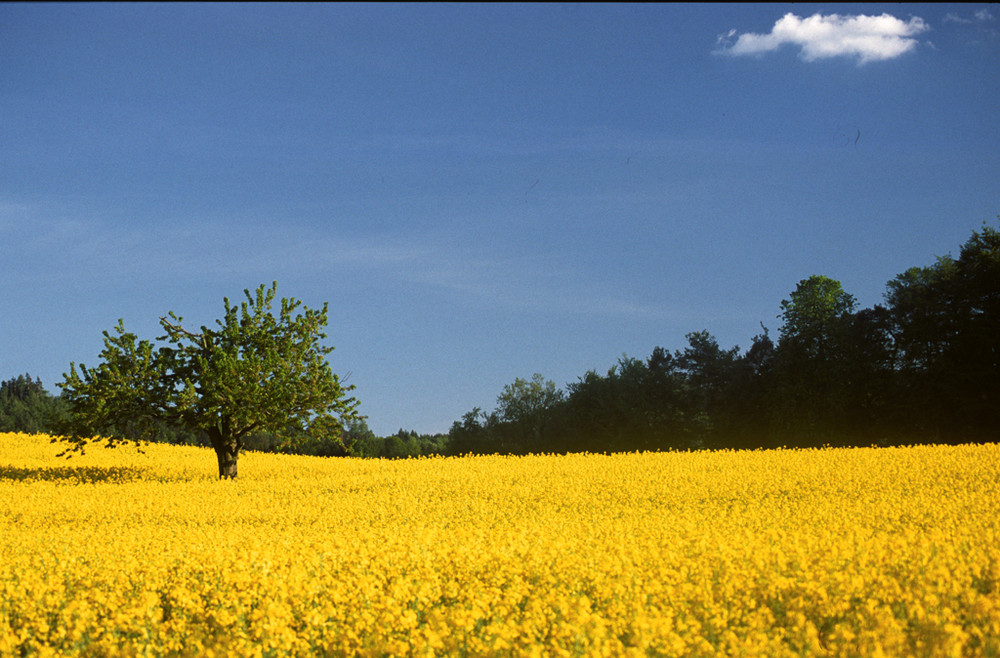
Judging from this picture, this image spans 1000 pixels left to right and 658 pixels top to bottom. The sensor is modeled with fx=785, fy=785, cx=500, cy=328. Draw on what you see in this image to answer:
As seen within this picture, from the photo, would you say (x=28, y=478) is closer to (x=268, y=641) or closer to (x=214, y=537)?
(x=214, y=537)

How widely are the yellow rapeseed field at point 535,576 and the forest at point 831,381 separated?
43.4ft

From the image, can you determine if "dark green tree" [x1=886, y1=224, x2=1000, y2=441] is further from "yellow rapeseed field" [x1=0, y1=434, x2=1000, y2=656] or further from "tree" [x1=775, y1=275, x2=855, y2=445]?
"yellow rapeseed field" [x1=0, y1=434, x2=1000, y2=656]

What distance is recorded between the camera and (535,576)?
9758mm

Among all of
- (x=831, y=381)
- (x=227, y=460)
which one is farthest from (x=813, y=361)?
(x=227, y=460)

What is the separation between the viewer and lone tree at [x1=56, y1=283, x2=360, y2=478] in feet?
84.3

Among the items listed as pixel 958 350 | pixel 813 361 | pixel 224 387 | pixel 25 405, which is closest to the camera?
pixel 224 387

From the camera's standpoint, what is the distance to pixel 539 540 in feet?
37.2

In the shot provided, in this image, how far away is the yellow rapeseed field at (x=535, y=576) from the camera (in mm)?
7594

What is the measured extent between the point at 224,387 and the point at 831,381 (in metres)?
35.3

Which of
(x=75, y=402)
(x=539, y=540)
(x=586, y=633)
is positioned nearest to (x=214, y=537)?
(x=539, y=540)

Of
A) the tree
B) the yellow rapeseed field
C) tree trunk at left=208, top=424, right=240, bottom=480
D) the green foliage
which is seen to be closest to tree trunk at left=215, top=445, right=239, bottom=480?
tree trunk at left=208, top=424, right=240, bottom=480

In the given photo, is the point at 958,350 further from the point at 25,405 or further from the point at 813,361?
the point at 25,405

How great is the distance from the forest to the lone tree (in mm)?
1926

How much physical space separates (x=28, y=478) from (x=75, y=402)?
321 centimetres
